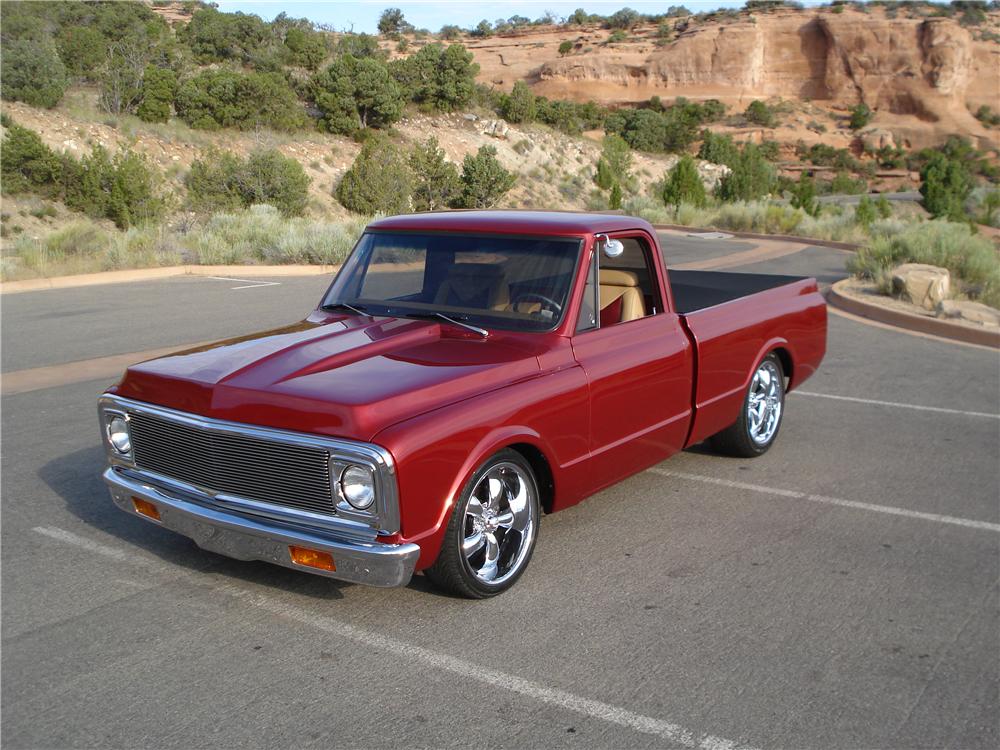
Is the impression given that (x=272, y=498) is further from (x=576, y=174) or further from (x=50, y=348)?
(x=576, y=174)

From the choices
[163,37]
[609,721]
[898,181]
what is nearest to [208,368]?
[609,721]

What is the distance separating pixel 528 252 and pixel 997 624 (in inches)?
117

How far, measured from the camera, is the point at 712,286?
311 inches

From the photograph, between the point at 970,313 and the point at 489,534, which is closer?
the point at 489,534

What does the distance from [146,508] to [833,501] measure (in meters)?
4.18

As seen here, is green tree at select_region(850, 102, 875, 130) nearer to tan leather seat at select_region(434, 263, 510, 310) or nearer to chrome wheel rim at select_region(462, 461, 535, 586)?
tan leather seat at select_region(434, 263, 510, 310)

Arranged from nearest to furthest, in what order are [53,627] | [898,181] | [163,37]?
1. [53,627]
2. [163,37]
3. [898,181]

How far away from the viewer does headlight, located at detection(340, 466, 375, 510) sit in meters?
3.99

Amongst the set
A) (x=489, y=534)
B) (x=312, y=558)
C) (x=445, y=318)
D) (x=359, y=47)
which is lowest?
(x=489, y=534)

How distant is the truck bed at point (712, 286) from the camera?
688 cm

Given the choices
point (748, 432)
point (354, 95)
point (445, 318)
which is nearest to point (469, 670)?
point (445, 318)

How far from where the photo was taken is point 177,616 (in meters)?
4.42

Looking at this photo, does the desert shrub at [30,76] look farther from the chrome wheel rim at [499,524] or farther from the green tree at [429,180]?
the chrome wheel rim at [499,524]

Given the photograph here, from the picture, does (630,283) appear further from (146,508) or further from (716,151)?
(716,151)
